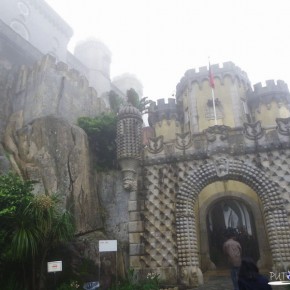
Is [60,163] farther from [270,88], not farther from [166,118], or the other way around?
[270,88]

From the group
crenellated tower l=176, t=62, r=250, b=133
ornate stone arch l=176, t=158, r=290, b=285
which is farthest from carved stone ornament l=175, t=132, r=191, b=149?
crenellated tower l=176, t=62, r=250, b=133

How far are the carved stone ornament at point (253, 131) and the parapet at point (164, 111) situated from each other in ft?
36.9

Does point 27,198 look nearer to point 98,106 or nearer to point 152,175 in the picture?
point 152,175

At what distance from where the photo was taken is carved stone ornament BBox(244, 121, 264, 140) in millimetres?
15938

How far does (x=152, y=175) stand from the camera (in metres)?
16.7

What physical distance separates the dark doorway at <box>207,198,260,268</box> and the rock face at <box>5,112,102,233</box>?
5897mm

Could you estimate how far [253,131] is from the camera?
16.1m

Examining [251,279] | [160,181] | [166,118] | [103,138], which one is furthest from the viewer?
[166,118]

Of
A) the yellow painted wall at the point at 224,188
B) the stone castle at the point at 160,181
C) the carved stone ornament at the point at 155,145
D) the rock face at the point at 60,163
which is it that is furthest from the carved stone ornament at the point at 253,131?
the rock face at the point at 60,163

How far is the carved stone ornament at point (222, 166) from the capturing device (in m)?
15.6

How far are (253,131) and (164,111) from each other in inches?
490

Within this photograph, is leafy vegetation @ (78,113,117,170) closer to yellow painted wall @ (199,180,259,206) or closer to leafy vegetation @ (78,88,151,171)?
leafy vegetation @ (78,88,151,171)

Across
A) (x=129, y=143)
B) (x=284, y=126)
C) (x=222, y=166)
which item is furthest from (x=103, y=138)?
(x=284, y=126)

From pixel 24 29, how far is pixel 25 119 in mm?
16925
